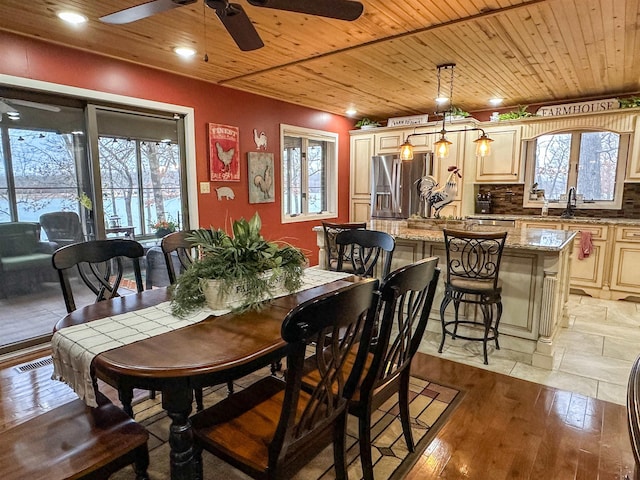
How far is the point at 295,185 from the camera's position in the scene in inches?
227

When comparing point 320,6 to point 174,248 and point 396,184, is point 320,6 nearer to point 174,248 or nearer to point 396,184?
point 174,248

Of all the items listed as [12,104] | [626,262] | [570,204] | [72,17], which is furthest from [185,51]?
[626,262]

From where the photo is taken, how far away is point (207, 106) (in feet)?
14.2

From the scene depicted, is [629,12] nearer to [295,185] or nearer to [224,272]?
[224,272]

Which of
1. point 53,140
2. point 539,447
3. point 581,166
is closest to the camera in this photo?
point 539,447

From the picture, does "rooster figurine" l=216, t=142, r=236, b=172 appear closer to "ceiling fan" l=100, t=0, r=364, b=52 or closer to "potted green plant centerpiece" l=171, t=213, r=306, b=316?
"ceiling fan" l=100, t=0, r=364, b=52

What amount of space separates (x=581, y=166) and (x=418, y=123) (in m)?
2.26

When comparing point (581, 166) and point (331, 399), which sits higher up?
point (581, 166)

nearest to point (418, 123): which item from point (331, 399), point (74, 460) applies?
point (331, 399)

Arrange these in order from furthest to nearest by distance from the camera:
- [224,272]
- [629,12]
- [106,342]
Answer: [629,12] → [224,272] → [106,342]

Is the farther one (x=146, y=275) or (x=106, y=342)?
(x=146, y=275)

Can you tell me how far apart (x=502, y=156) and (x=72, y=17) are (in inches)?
198

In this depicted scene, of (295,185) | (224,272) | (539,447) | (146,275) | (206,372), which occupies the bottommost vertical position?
(539,447)

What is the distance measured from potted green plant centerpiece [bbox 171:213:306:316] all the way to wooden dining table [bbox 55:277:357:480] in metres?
0.18
